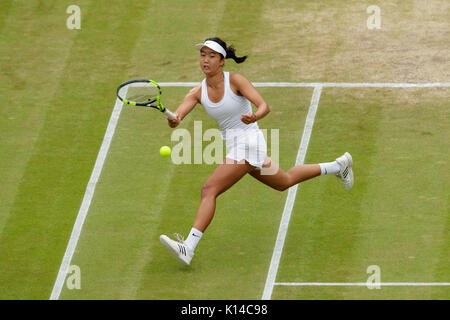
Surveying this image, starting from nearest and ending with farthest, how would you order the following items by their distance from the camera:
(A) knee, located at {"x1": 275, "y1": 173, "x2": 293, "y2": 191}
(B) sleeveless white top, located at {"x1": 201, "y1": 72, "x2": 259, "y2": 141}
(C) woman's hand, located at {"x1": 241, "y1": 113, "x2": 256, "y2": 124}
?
(C) woman's hand, located at {"x1": 241, "y1": 113, "x2": 256, "y2": 124}
(B) sleeveless white top, located at {"x1": 201, "y1": 72, "x2": 259, "y2": 141}
(A) knee, located at {"x1": 275, "y1": 173, "x2": 293, "y2": 191}

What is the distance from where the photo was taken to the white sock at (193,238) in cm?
1400

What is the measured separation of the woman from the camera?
45.8 ft

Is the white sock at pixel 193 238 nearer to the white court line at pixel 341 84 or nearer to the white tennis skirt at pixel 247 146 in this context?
the white tennis skirt at pixel 247 146

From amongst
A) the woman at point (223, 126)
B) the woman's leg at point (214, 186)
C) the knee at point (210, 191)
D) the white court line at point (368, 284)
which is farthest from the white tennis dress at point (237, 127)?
the white court line at point (368, 284)

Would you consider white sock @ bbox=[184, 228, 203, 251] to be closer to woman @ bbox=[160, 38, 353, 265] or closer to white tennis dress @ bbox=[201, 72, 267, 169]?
woman @ bbox=[160, 38, 353, 265]

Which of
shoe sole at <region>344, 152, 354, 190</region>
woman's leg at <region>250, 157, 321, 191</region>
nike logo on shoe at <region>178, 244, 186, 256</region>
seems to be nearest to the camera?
nike logo on shoe at <region>178, 244, 186, 256</region>

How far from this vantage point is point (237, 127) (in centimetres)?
1423

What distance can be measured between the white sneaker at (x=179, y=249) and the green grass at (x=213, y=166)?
8.7 inches

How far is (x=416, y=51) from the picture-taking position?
18.6 meters

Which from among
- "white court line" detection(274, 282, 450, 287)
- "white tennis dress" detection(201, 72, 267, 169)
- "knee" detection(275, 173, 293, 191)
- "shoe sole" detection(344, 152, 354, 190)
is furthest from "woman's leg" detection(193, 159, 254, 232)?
"shoe sole" detection(344, 152, 354, 190)

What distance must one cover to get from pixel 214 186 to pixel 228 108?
→ 0.93 m

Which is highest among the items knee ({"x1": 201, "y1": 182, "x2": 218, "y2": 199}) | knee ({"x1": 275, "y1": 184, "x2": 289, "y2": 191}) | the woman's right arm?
the woman's right arm

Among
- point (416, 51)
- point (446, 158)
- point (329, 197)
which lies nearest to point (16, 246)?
point (329, 197)

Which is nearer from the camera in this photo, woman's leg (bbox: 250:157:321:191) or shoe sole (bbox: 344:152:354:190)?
woman's leg (bbox: 250:157:321:191)
